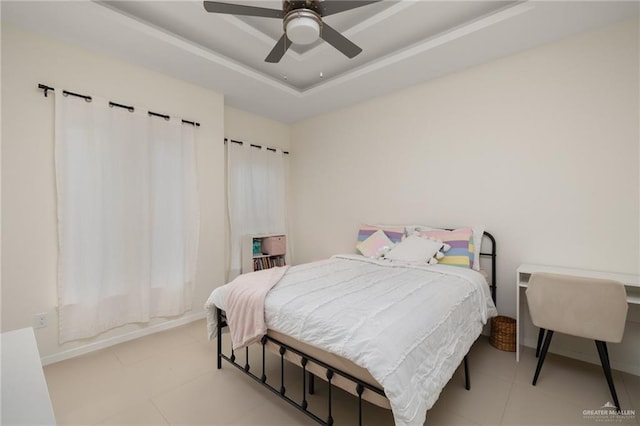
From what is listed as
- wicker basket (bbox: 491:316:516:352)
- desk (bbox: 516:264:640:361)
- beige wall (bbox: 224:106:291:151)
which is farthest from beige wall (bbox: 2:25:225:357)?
desk (bbox: 516:264:640:361)

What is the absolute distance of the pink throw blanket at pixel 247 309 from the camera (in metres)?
1.81

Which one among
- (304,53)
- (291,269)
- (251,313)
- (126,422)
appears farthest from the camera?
(304,53)

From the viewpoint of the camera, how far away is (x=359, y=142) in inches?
155

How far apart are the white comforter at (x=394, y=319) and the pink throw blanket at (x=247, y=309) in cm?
6

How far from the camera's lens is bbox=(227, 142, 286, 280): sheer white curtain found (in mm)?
3916

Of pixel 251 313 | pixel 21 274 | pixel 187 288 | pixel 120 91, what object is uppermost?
pixel 120 91

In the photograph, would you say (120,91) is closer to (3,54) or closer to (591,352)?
(3,54)

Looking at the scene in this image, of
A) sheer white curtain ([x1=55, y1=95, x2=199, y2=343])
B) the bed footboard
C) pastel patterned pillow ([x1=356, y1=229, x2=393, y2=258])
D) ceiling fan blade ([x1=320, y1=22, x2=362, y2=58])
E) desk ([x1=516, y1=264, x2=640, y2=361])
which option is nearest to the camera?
the bed footboard

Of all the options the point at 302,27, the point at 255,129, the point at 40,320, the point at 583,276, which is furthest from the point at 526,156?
the point at 40,320

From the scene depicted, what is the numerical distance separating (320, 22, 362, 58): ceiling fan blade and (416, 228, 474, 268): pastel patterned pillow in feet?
6.36

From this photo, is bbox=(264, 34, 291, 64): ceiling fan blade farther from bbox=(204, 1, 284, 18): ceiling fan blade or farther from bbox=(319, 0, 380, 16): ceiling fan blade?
bbox=(319, 0, 380, 16): ceiling fan blade

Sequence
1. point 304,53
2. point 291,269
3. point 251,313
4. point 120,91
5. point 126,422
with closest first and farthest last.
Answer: point 126,422, point 251,313, point 291,269, point 120,91, point 304,53

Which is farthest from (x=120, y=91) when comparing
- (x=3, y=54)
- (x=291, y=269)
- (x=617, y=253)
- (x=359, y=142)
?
(x=617, y=253)

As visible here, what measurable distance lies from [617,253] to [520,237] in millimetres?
644
